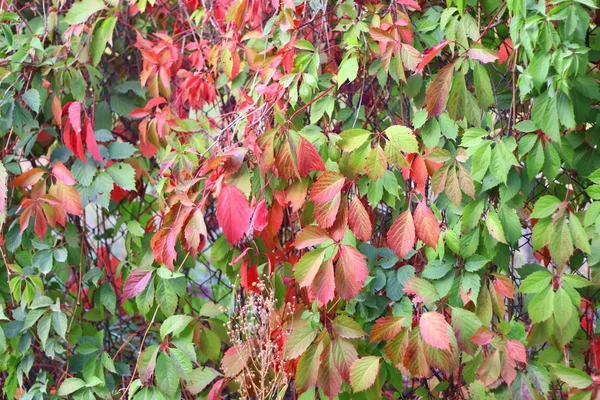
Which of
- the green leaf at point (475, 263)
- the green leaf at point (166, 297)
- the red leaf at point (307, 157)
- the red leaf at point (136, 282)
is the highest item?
the red leaf at point (307, 157)

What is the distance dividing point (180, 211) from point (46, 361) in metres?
0.95

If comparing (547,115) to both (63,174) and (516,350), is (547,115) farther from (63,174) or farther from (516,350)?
(63,174)

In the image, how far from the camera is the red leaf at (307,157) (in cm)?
172

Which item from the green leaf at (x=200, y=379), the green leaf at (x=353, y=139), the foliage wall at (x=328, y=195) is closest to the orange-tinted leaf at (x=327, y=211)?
the foliage wall at (x=328, y=195)

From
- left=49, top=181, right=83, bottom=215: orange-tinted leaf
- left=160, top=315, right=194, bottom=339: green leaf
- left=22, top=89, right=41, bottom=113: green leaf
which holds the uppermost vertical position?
left=22, top=89, right=41, bottom=113: green leaf

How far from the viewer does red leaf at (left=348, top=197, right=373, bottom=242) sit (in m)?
1.70

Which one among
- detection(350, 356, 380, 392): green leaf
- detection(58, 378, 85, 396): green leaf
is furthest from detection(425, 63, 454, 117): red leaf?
detection(58, 378, 85, 396): green leaf

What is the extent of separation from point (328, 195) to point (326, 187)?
0.02 m

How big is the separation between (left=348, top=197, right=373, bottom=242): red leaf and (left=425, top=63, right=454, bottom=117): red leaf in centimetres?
26

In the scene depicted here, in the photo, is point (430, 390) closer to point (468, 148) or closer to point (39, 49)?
point (468, 148)

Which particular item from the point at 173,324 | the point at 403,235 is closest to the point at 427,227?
the point at 403,235

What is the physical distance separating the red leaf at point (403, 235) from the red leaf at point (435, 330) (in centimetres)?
15

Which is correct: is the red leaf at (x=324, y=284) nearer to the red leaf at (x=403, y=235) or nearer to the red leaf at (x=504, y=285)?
the red leaf at (x=403, y=235)

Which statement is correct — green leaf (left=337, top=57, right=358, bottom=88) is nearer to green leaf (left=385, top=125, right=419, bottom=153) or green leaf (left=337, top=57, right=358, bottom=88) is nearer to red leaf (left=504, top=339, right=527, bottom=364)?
green leaf (left=385, top=125, right=419, bottom=153)
